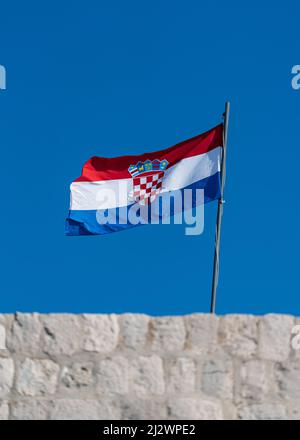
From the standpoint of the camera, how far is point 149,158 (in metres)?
12.3

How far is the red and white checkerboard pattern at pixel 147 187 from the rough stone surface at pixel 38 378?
20.4 feet

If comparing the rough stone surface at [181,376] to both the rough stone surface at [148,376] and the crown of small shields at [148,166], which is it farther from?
the crown of small shields at [148,166]

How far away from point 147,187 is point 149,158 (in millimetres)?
434

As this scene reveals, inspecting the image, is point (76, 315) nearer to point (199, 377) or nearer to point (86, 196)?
point (199, 377)

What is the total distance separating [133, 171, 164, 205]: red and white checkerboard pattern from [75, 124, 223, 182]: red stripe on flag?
212mm

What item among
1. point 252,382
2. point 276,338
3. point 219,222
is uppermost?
point 219,222

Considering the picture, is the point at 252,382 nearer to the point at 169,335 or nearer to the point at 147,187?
the point at 169,335

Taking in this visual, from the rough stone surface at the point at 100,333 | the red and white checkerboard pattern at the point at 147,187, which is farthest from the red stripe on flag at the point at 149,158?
the rough stone surface at the point at 100,333

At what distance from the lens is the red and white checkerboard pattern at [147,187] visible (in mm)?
12095

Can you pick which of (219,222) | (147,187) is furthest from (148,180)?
(219,222)

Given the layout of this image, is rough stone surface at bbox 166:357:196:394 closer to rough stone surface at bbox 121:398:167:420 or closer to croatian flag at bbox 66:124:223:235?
rough stone surface at bbox 121:398:167:420

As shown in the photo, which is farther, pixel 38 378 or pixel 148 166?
pixel 148 166
